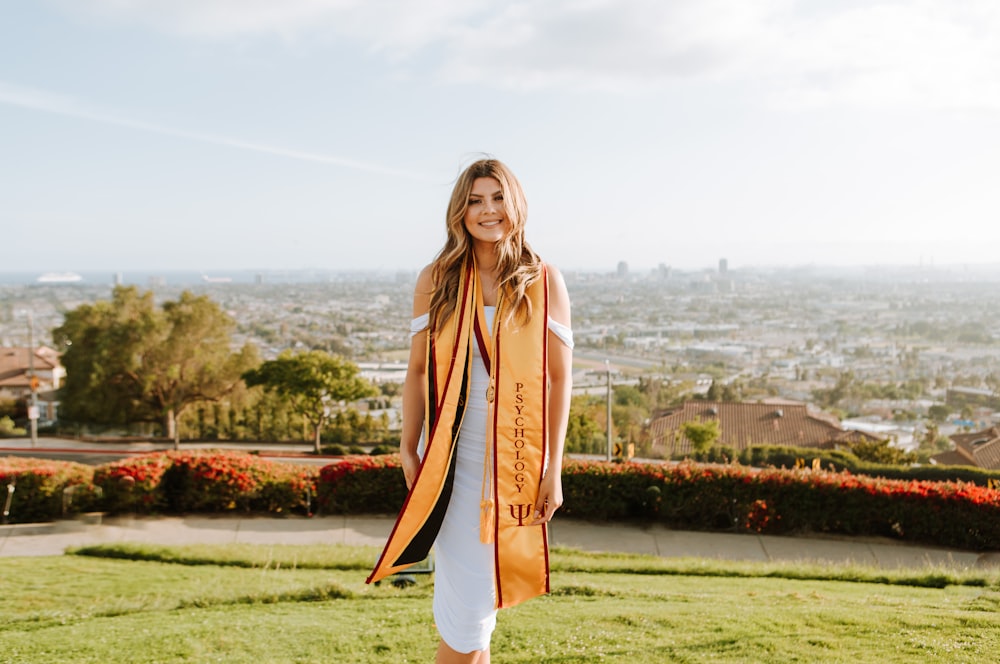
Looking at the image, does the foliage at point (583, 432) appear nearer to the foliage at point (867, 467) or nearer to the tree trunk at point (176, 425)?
the foliage at point (867, 467)

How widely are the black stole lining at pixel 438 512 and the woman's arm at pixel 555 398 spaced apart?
0.94ft

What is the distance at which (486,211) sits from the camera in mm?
2514

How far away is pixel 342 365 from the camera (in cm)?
3350

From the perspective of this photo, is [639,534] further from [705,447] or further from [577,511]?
[705,447]

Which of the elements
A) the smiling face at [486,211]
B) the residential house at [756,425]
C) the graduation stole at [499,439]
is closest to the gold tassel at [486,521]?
the graduation stole at [499,439]

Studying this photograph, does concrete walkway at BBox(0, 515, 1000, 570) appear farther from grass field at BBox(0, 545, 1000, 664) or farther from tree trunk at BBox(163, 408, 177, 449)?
tree trunk at BBox(163, 408, 177, 449)

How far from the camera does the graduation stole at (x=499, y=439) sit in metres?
2.46

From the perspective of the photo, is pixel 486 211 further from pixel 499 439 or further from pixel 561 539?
pixel 561 539

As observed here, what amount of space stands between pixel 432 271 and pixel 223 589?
4.39 meters

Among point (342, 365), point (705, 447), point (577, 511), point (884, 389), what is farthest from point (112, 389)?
point (884, 389)

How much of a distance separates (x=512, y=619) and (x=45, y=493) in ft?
30.8

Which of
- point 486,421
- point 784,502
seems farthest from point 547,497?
point 784,502

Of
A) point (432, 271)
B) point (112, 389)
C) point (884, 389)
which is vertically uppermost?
point (432, 271)

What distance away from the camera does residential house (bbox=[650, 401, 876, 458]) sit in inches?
1716
